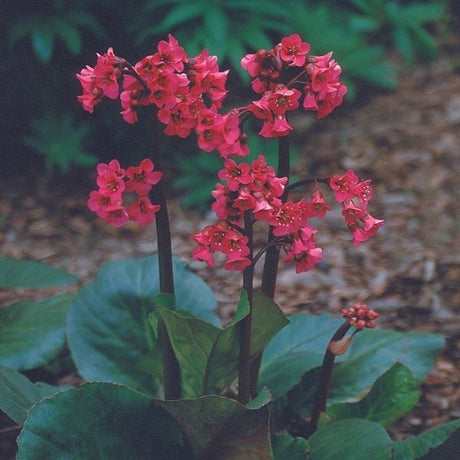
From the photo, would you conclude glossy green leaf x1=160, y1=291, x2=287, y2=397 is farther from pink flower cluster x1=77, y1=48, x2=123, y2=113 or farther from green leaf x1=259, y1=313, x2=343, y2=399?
pink flower cluster x1=77, y1=48, x2=123, y2=113

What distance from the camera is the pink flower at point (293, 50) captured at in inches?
68.7

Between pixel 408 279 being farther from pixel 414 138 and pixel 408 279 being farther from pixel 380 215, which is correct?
pixel 414 138

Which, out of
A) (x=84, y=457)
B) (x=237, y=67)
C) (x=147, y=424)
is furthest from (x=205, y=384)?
(x=237, y=67)

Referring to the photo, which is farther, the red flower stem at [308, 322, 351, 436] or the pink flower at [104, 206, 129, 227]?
the red flower stem at [308, 322, 351, 436]

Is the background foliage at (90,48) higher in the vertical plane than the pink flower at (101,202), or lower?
higher

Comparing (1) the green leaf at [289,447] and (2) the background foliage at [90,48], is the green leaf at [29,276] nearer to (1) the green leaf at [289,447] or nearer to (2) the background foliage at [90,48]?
(1) the green leaf at [289,447]

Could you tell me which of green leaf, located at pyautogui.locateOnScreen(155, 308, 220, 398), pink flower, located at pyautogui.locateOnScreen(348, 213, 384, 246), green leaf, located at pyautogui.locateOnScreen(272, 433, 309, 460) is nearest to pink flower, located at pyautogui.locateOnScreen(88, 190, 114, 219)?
green leaf, located at pyautogui.locateOnScreen(155, 308, 220, 398)

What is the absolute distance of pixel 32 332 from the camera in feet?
8.73

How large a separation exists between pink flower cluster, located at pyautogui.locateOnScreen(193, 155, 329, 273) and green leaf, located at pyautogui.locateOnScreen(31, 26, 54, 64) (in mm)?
2455

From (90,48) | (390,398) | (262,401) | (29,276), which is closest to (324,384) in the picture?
(390,398)

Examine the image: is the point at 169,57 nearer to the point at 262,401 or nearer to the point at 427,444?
the point at 262,401

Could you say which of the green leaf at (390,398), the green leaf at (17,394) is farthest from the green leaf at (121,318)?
the green leaf at (390,398)

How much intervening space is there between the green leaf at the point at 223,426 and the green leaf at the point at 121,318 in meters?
0.42

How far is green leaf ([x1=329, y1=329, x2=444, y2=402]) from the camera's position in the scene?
7.97ft
